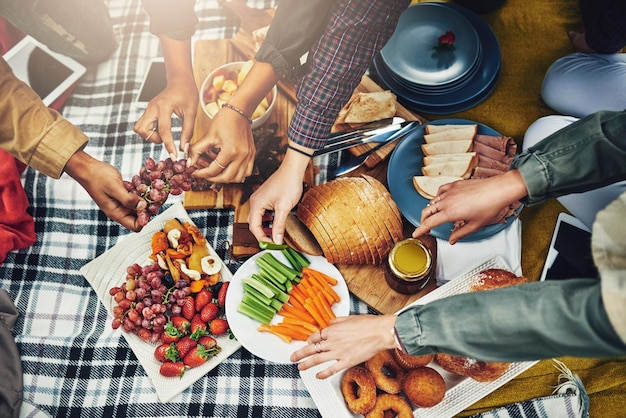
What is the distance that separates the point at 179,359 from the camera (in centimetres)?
119

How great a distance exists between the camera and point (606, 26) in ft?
4.50

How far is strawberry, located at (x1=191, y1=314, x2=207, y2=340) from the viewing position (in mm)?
1193

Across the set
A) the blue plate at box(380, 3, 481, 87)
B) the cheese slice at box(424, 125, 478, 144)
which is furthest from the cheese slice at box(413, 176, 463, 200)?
the blue plate at box(380, 3, 481, 87)

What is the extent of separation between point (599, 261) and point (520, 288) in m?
0.12

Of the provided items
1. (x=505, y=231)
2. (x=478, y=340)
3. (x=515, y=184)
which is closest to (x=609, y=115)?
Result: (x=515, y=184)

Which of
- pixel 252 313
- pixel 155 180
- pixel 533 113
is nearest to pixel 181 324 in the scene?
pixel 252 313

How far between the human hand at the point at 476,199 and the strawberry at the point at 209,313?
0.56 m

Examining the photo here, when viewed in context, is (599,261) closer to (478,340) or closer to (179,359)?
(478,340)

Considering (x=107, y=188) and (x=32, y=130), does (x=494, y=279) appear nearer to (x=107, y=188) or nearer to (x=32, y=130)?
(x=107, y=188)

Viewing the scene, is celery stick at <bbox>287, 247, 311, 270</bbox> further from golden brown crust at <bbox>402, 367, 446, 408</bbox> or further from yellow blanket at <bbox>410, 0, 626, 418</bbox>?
yellow blanket at <bbox>410, 0, 626, 418</bbox>

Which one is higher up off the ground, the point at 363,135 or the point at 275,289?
the point at 363,135

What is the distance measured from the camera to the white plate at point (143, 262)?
118 centimetres

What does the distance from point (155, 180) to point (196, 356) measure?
1.55ft

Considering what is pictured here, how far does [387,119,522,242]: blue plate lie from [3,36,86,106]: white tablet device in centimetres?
91
